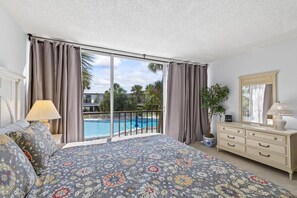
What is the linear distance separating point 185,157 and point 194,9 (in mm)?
1669

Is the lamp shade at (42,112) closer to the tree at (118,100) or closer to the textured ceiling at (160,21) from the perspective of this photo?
the textured ceiling at (160,21)

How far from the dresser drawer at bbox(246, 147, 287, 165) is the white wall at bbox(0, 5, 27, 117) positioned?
3987mm

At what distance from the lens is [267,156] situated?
2.57 metres

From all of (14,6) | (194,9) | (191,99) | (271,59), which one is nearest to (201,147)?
(191,99)

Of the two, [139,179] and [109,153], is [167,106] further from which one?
[139,179]

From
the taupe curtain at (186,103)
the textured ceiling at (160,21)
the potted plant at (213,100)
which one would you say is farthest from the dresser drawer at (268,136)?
the textured ceiling at (160,21)

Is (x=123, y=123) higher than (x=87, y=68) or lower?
lower

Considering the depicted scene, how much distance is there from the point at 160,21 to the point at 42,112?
205cm

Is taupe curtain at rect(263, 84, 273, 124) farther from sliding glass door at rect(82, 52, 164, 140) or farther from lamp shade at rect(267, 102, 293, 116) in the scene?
sliding glass door at rect(82, 52, 164, 140)

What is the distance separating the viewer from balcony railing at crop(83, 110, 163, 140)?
11.2 ft

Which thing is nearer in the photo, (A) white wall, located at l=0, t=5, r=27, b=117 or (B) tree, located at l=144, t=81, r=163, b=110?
(A) white wall, located at l=0, t=5, r=27, b=117

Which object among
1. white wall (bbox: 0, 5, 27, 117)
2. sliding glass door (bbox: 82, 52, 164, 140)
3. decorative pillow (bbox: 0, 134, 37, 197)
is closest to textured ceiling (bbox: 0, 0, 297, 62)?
white wall (bbox: 0, 5, 27, 117)

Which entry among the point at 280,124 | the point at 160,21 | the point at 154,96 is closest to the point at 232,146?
the point at 280,124

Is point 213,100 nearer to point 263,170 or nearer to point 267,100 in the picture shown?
point 267,100
